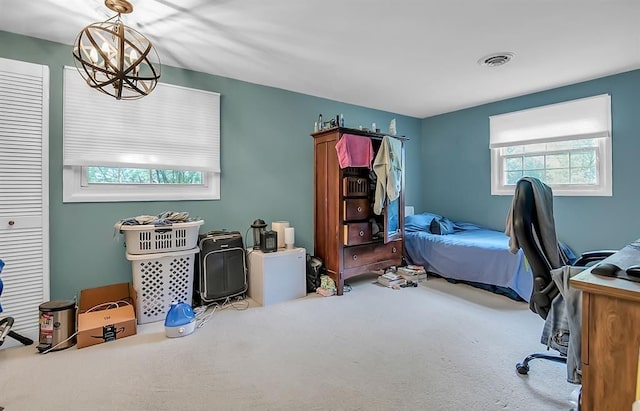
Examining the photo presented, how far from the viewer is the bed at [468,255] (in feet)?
9.92

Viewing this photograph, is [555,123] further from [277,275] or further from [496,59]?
[277,275]

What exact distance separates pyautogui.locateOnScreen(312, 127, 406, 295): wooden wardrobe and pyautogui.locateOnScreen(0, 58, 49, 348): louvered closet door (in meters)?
2.39

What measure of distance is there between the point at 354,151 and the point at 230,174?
1.34 m

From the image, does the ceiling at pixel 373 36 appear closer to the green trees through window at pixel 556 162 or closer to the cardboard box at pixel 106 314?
the green trees through window at pixel 556 162

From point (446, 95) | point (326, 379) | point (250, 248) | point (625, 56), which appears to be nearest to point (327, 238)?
point (250, 248)

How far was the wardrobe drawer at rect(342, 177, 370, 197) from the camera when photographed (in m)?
3.29

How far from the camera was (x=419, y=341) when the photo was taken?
7.32 feet

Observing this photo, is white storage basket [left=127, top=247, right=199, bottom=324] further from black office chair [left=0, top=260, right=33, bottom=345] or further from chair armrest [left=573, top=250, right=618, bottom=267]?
chair armrest [left=573, top=250, right=618, bottom=267]

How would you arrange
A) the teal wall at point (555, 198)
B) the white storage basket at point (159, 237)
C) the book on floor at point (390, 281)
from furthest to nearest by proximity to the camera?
the book on floor at point (390, 281)
the teal wall at point (555, 198)
the white storage basket at point (159, 237)

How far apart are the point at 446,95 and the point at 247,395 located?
3867 mm

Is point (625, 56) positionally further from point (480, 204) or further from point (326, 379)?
point (326, 379)

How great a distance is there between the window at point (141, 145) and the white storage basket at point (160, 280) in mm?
636

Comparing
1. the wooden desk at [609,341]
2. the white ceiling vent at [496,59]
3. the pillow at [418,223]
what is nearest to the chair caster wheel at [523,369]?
the wooden desk at [609,341]

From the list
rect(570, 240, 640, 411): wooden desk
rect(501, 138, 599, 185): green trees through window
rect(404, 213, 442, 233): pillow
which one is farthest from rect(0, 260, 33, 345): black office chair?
rect(501, 138, 599, 185): green trees through window
